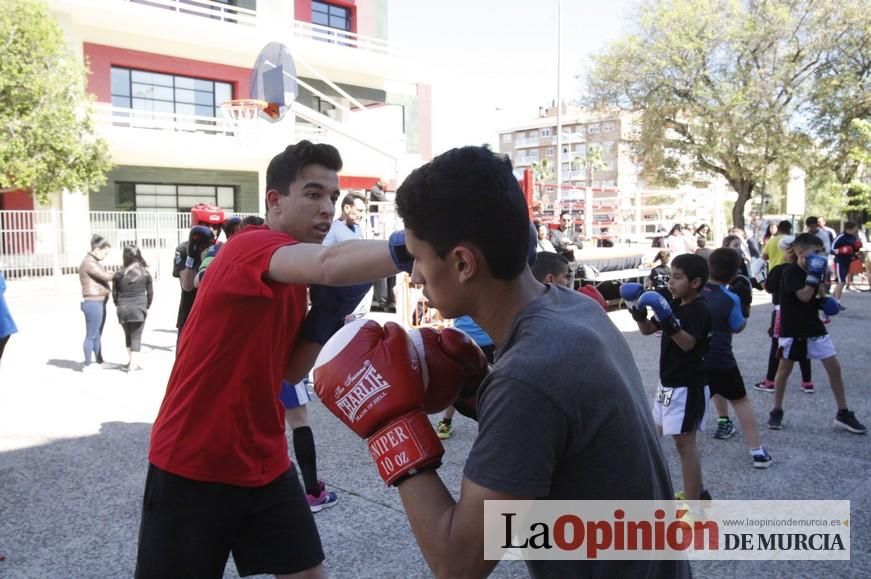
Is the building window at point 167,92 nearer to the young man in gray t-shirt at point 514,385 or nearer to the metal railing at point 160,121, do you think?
the metal railing at point 160,121

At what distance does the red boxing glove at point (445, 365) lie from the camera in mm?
1551

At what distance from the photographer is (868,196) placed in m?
16.9

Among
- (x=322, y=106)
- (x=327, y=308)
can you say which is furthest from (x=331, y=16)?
(x=327, y=308)

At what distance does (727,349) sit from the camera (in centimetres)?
489

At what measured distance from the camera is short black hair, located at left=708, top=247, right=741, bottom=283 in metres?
4.83

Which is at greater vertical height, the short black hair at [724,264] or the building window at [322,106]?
the building window at [322,106]

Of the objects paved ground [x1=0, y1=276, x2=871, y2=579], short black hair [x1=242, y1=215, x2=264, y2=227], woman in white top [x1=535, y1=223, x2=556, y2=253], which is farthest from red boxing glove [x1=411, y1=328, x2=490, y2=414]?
woman in white top [x1=535, y1=223, x2=556, y2=253]

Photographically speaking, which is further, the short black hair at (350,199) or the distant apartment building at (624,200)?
the distant apartment building at (624,200)

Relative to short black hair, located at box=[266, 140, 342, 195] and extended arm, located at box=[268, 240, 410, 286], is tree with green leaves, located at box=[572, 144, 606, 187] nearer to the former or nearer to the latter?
short black hair, located at box=[266, 140, 342, 195]


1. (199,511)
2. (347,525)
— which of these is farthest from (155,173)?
(199,511)

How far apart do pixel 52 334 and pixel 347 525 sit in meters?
8.95

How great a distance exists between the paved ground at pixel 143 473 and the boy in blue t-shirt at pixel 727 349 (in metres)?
0.26

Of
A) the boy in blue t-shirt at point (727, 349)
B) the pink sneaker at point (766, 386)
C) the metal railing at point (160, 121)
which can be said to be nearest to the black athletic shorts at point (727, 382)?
the boy in blue t-shirt at point (727, 349)

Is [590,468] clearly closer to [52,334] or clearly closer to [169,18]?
[52,334]
